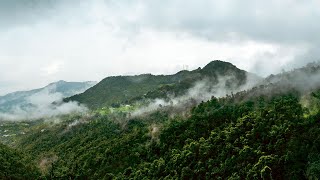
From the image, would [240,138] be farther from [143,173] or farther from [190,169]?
[143,173]

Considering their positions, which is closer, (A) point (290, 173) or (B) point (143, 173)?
(A) point (290, 173)

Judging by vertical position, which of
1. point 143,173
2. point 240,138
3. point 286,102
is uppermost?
point 286,102

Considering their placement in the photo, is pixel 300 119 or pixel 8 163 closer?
pixel 300 119

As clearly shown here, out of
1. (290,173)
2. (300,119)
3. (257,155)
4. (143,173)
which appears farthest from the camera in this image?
(143,173)

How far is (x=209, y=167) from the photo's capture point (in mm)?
167500

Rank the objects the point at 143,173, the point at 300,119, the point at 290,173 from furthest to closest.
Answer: the point at 143,173 < the point at 300,119 < the point at 290,173

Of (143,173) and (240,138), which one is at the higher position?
(240,138)

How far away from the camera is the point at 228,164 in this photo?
161 meters

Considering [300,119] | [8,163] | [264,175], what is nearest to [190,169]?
[264,175]

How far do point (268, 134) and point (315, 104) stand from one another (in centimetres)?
4562

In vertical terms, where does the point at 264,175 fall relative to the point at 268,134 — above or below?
below

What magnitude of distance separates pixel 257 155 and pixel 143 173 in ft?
183

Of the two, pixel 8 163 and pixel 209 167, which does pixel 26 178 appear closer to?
pixel 8 163

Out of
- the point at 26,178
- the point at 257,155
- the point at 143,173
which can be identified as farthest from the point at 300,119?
the point at 26,178
